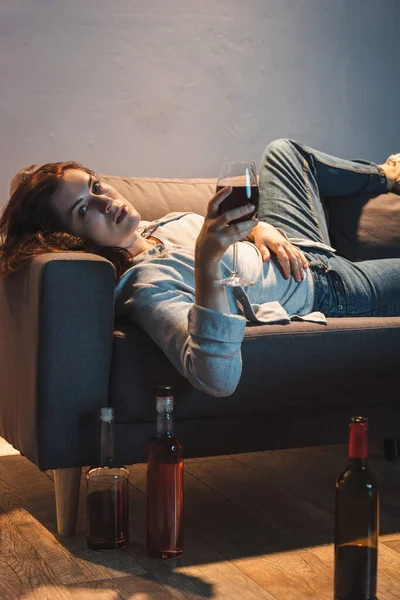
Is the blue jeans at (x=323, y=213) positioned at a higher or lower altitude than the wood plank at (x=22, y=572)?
higher

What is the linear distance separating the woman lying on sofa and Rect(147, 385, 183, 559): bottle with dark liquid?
0.32 ft

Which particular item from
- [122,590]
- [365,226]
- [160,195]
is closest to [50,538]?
[122,590]

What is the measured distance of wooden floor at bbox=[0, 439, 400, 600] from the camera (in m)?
1.73

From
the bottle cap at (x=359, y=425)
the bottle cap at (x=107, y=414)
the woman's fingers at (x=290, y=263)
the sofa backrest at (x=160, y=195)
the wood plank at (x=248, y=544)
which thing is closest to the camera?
the bottle cap at (x=359, y=425)

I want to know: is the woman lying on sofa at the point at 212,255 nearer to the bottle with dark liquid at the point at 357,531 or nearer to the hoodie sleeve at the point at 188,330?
the hoodie sleeve at the point at 188,330

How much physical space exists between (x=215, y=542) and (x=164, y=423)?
348mm

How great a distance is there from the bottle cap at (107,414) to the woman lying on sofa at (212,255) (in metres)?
0.17

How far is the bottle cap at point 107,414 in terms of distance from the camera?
1.88 m

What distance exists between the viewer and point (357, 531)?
5.22 ft

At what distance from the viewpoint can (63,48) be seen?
320 centimetres

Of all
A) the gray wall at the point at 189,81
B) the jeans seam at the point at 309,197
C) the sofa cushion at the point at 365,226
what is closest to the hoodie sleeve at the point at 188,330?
the jeans seam at the point at 309,197

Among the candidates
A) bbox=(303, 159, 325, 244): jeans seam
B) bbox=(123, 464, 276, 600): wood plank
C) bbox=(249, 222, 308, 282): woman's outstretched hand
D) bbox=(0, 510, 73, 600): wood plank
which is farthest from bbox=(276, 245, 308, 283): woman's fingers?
bbox=(0, 510, 73, 600): wood plank

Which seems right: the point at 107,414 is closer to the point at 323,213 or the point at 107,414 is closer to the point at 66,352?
the point at 66,352

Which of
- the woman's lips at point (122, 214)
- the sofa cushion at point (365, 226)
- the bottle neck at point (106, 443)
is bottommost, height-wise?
the bottle neck at point (106, 443)
